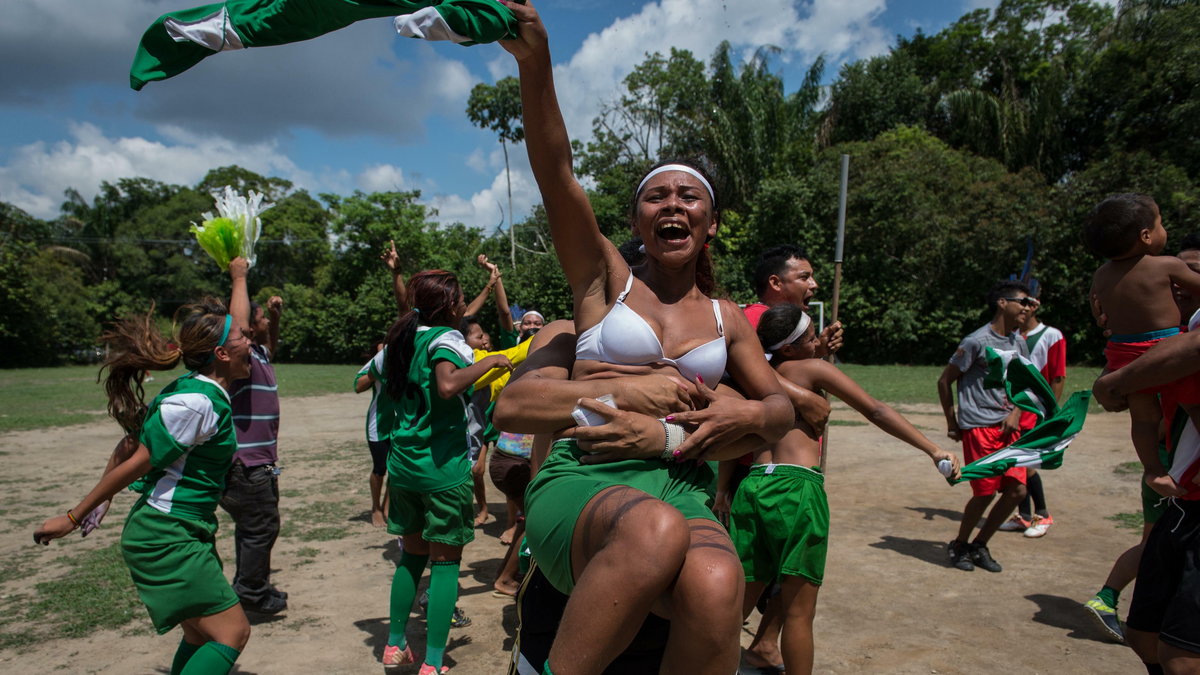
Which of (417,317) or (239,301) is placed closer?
(239,301)

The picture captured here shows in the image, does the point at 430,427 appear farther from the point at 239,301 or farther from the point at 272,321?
the point at 272,321

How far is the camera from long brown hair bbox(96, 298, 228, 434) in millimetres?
3762

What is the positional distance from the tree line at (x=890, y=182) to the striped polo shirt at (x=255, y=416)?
22010 millimetres

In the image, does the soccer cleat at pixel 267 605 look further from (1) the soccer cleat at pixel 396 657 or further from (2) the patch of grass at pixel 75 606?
(1) the soccer cleat at pixel 396 657

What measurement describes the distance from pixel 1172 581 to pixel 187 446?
4.33 metres

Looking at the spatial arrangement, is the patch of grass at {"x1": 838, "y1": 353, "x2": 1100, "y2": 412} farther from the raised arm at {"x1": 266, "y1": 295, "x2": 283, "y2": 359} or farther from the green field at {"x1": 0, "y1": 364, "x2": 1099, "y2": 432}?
the raised arm at {"x1": 266, "y1": 295, "x2": 283, "y2": 359}

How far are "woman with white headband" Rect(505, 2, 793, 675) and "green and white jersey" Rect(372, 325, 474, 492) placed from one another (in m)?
2.00

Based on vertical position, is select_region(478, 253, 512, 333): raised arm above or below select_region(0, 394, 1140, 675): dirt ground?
above

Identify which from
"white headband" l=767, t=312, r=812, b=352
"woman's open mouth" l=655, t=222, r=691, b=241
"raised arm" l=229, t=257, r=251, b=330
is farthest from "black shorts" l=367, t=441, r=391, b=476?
"woman's open mouth" l=655, t=222, r=691, b=241

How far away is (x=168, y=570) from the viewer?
3.42m

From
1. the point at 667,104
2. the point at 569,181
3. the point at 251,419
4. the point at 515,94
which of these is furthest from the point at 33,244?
the point at 569,181

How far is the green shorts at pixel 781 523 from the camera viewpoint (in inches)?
149

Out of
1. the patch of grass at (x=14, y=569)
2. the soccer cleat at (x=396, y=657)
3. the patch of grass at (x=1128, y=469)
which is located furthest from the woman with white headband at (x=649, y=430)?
the patch of grass at (x=1128, y=469)

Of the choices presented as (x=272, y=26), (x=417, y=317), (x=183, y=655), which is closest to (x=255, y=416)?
Result: (x=417, y=317)
